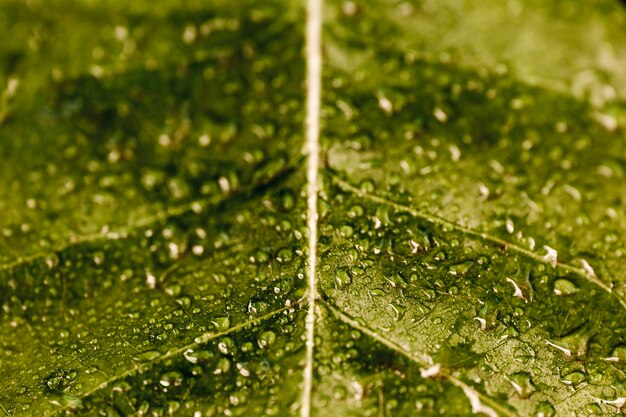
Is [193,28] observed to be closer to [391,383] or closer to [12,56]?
[12,56]

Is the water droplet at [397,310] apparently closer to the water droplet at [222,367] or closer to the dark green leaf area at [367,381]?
the dark green leaf area at [367,381]

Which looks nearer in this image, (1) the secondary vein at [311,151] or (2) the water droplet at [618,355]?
(1) the secondary vein at [311,151]

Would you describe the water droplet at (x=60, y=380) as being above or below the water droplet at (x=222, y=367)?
below

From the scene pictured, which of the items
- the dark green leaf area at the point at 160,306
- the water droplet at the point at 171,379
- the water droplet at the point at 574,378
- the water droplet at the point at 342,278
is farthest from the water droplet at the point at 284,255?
the water droplet at the point at 574,378

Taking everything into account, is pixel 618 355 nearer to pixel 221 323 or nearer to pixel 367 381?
pixel 367 381

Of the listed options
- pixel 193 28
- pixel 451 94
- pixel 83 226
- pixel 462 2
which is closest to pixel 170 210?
pixel 83 226

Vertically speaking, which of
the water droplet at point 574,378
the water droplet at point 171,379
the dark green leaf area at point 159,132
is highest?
the dark green leaf area at point 159,132

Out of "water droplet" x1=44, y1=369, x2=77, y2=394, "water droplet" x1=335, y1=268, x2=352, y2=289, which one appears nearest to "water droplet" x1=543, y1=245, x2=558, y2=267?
"water droplet" x1=335, y1=268, x2=352, y2=289
